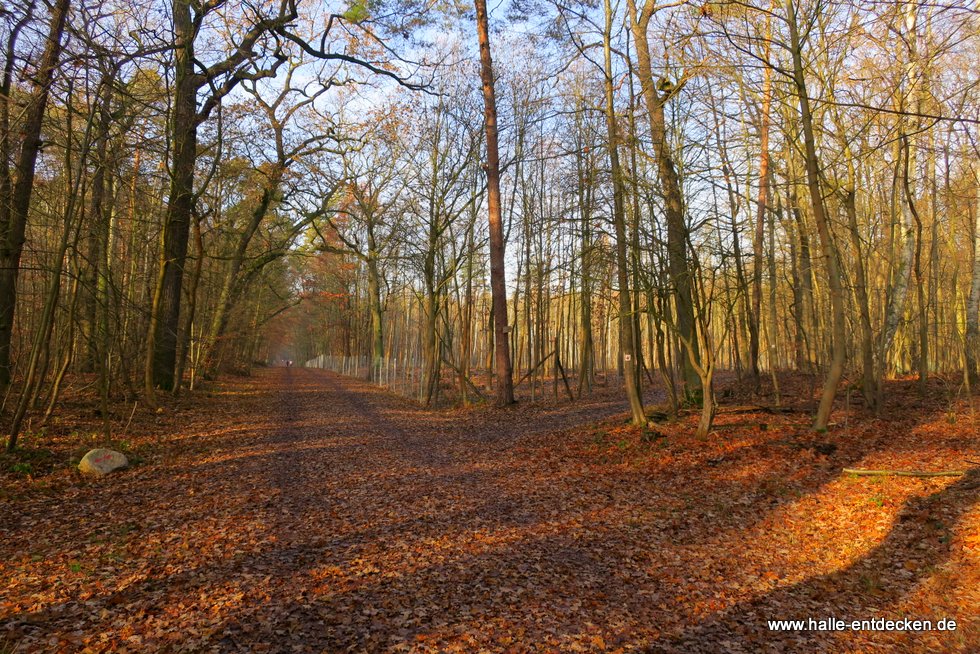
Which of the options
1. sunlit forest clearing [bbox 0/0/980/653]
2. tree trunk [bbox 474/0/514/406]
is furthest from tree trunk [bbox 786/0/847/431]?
tree trunk [bbox 474/0/514/406]

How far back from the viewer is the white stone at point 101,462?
8.28 m

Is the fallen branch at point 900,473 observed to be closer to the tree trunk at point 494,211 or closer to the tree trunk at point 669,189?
the tree trunk at point 669,189

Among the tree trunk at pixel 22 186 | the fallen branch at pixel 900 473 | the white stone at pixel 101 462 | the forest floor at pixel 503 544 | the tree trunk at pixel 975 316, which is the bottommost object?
the forest floor at pixel 503 544

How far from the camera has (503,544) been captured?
584 cm

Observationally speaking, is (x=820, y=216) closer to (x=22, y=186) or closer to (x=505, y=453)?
(x=505, y=453)

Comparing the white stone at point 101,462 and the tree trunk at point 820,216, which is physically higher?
the tree trunk at point 820,216

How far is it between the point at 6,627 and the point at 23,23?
23.5 feet

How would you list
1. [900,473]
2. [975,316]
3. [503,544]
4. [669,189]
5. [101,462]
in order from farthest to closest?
[975,316] → [669,189] → [101,462] → [900,473] → [503,544]

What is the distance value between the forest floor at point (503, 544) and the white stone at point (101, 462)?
0.20 meters

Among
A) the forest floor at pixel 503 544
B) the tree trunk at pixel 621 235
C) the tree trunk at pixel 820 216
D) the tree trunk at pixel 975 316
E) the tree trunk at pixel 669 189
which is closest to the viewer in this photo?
the forest floor at pixel 503 544

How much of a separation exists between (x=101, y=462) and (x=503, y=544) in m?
6.27

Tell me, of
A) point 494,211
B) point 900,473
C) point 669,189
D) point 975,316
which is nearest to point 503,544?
point 900,473

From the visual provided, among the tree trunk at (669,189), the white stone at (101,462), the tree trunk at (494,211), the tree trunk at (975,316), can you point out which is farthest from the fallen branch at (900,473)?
the tree trunk at (494,211)

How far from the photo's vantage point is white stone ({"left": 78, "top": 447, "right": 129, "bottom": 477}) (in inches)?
326
